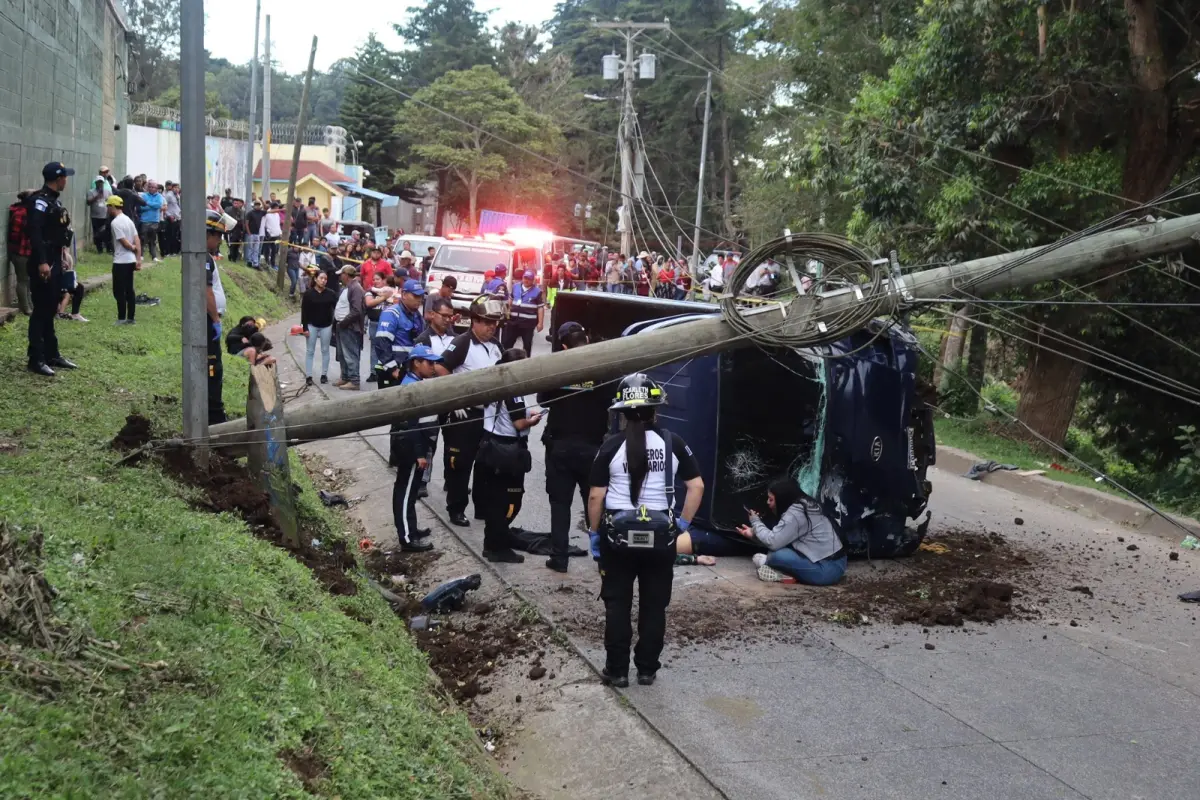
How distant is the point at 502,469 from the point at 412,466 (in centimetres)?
82

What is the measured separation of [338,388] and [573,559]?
28.5ft

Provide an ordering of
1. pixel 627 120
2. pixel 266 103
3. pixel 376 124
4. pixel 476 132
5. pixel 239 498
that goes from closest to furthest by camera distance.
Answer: pixel 239 498, pixel 627 120, pixel 266 103, pixel 476 132, pixel 376 124

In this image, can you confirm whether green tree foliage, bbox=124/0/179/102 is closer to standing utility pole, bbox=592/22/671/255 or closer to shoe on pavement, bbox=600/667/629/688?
standing utility pole, bbox=592/22/671/255

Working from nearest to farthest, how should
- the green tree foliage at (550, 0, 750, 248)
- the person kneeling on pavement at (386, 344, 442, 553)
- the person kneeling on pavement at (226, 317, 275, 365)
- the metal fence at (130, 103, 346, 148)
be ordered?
1. the person kneeling on pavement at (226, 317, 275, 365)
2. the person kneeling on pavement at (386, 344, 442, 553)
3. the metal fence at (130, 103, 346, 148)
4. the green tree foliage at (550, 0, 750, 248)

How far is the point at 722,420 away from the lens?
9734 mm

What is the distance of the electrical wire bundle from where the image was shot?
27.3 feet

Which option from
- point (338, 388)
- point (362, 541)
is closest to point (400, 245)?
point (338, 388)

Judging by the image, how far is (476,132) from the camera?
194 feet

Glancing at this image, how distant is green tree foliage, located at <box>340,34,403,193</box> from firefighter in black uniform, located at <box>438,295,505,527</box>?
2265 inches

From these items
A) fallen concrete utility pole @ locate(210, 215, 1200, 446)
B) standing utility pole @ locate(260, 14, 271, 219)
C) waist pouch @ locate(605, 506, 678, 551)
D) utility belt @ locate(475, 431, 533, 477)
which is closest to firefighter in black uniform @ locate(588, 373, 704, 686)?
waist pouch @ locate(605, 506, 678, 551)

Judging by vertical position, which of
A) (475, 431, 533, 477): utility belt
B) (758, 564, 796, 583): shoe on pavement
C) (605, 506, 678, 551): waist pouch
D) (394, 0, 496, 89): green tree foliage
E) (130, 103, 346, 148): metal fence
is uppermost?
(394, 0, 496, 89): green tree foliage

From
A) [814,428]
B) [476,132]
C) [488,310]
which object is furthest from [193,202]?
[476,132]

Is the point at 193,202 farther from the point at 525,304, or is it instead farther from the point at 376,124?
the point at 376,124

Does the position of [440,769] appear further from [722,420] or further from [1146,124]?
[1146,124]
